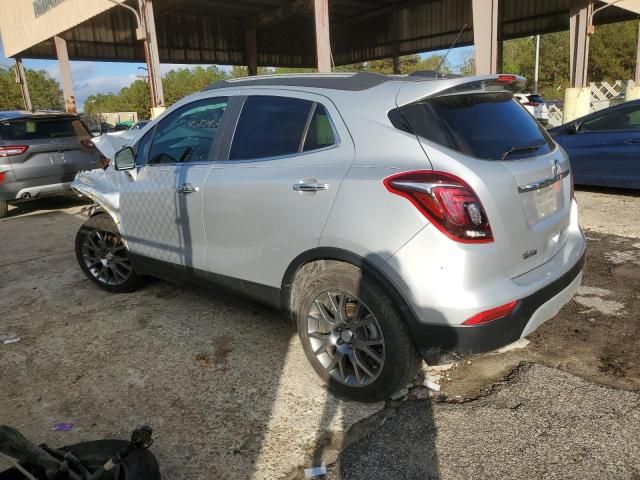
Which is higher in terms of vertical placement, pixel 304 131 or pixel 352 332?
pixel 304 131

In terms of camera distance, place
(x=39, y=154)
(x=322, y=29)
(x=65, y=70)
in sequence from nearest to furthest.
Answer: (x=39, y=154), (x=322, y=29), (x=65, y=70)

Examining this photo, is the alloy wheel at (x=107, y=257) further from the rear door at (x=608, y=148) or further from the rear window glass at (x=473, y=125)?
the rear door at (x=608, y=148)

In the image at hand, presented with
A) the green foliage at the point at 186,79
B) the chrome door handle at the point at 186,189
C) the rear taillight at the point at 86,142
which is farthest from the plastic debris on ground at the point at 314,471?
the green foliage at the point at 186,79

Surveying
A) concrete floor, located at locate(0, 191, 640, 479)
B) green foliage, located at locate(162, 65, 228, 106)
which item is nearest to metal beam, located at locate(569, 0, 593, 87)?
concrete floor, located at locate(0, 191, 640, 479)

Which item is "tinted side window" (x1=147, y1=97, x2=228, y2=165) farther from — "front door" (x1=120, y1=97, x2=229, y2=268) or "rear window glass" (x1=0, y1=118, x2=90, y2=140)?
"rear window glass" (x1=0, y1=118, x2=90, y2=140)

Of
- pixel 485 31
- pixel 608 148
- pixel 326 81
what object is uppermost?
pixel 485 31

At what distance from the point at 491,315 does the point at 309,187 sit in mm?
→ 1131

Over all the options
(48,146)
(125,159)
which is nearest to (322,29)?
(48,146)

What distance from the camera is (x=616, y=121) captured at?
762 centimetres

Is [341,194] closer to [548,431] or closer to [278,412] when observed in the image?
[278,412]

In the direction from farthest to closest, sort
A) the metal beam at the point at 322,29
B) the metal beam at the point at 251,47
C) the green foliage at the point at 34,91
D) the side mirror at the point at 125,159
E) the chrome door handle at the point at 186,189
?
the green foliage at the point at 34,91, the metal beam at the point at 251,47, the metal beam at the point at 322,29, the side mirror at the point at 125,159, the chrome door handle at the point at 186,189

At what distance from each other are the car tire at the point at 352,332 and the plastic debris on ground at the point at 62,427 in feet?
4.34

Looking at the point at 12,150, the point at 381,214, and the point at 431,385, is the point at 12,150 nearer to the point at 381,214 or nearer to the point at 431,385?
Answer: the point at 381,214

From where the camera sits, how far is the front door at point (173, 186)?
11.7 ft
